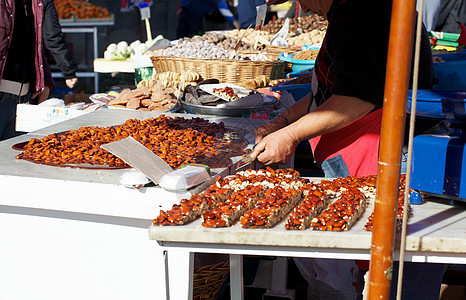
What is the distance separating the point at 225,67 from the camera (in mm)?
3852

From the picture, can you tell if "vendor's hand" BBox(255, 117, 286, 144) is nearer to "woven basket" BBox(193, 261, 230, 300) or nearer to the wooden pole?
"woven basket" BBox(193, 261, 230, 300)

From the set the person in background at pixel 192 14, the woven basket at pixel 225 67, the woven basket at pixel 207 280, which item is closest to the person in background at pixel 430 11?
the woven basket at pixel 225 67

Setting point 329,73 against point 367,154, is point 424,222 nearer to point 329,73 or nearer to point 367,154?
point 367,154

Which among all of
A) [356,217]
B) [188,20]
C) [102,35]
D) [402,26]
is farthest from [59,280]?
[102,35]

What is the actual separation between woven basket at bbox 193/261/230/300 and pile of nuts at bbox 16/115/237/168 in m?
0.50

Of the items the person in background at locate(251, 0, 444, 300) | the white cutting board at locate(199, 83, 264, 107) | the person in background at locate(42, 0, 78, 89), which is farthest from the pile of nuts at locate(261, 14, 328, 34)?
the person in background at locate(251, 0, 444, 300)

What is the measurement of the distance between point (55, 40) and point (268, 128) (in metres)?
3.37

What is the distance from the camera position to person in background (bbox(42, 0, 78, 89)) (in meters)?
4.90

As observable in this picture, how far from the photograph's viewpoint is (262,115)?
3.07 m

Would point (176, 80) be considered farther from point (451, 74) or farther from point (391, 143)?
point (391, 143)

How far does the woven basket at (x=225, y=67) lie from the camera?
12.6 ft

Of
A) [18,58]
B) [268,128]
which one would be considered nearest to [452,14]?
[268,128]

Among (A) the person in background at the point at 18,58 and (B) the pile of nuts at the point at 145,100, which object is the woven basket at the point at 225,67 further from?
(A) the person in background at the point at 18,58

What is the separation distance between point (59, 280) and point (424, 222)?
4.32 feet
